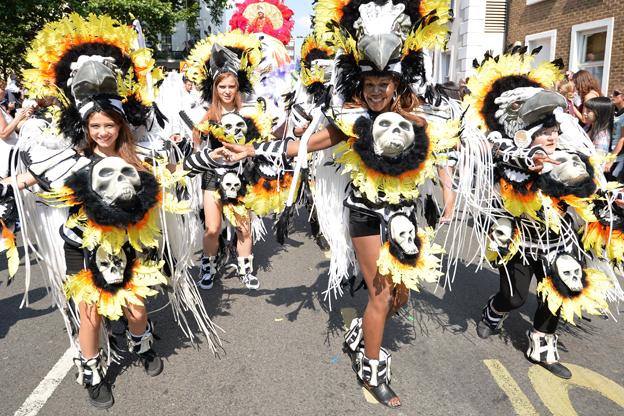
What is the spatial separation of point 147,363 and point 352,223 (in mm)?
1574

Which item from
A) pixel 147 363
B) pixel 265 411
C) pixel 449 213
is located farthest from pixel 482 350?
pixel 147 363

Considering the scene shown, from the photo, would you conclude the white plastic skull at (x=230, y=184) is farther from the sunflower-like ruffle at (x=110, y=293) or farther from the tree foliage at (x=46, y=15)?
the tree foliage at (x=46, y=15)

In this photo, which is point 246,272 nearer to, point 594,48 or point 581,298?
point 581,298

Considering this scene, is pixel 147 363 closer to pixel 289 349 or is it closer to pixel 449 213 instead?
pixel 289 349

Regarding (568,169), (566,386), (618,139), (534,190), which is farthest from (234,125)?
(618,139)

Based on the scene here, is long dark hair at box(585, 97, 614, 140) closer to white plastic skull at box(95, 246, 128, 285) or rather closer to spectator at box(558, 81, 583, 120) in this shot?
spectator at box(558, 81, 583, 120)

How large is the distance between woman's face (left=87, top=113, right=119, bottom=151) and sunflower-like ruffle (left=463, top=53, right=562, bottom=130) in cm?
221

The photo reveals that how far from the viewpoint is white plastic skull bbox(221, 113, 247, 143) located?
4.32 metres

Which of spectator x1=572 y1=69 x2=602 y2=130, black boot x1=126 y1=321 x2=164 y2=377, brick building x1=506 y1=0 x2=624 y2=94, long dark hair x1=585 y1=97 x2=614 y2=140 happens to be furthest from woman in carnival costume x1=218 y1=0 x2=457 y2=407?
brick building x1=506 y1=0 x2=624 y2=94

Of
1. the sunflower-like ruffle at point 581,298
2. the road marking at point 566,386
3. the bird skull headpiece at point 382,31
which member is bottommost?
the road marking at point 566,386

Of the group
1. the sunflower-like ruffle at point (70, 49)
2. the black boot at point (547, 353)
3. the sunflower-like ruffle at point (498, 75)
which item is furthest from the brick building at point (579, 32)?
the sunflower-like ruffle at point (70, 49)

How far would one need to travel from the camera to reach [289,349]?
343 centimetres

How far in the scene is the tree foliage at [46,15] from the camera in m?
15.9

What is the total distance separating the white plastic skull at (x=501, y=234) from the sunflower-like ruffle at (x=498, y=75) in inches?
25.2
